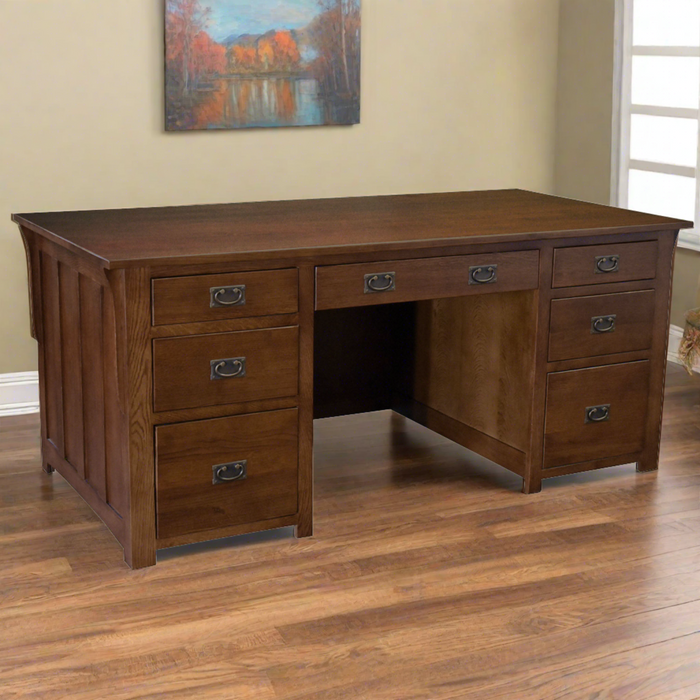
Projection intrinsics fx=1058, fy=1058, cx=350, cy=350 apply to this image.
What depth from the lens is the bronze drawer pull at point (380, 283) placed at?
8.84 ft

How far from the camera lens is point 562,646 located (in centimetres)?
227

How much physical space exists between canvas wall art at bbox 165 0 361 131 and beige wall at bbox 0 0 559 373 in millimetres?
67

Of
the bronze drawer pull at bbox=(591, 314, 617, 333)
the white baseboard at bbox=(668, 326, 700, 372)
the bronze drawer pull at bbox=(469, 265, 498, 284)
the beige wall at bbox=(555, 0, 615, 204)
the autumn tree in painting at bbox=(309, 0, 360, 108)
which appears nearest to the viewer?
the bronze drawer pull at bbox=(469, 265, 498, 284)

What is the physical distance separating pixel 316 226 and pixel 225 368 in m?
0.55

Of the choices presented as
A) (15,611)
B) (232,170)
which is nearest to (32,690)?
(15,611)

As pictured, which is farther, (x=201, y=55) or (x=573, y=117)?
(x=573, y=117)

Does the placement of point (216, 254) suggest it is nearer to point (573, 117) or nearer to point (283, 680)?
point (283, 680)

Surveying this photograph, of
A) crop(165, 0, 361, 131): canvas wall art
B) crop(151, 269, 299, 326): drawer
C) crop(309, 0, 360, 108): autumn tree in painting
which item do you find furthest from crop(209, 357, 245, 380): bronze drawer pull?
crop(309, 0, 360, 108): autumn tree in painting

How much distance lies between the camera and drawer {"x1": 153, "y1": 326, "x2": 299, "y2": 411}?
8.29ft

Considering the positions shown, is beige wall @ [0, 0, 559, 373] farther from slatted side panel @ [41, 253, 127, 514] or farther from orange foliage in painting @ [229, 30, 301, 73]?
slatted side panel @ [41, 253, 127, 514]

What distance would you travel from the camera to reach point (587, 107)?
15.4 ft

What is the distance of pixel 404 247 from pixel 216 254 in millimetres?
502

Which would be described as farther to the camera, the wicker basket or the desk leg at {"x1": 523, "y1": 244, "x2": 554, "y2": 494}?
the wicker basket

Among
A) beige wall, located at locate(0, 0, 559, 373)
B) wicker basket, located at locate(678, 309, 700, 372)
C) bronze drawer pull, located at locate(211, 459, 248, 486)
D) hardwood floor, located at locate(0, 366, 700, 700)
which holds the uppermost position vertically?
beige wall, located at locate(0, 0, 559, 373)
